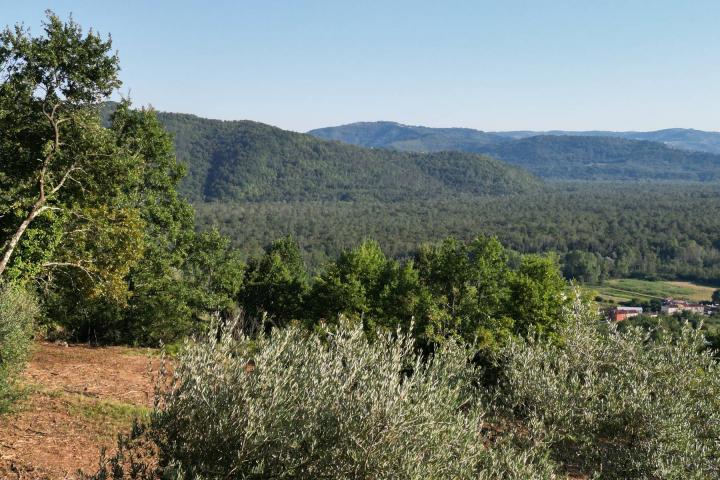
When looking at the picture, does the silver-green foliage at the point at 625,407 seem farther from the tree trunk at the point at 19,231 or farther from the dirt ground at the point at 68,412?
the tree trunk at the point at 19,231

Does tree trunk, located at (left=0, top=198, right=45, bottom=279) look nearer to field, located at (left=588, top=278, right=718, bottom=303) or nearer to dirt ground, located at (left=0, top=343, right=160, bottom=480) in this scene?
dirt ground, located at (left=0, top=343, right=160, bottom=480)

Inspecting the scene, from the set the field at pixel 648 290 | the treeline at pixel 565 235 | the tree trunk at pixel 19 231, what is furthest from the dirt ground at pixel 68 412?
the field at pixel 648 290

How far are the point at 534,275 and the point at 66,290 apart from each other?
2127 centimetres

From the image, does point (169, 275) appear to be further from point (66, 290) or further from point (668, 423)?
point (668, 423)

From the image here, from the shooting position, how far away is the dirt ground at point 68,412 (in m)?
10.4

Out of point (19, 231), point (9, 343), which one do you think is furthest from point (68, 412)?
point (19, 231)

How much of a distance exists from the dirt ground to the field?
96476 millimetres

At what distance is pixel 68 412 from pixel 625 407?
40.2 ft

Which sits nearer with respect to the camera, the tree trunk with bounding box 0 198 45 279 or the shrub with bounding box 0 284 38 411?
the shrub with bounding box 0 284 38 411

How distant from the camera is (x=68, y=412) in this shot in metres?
12.8

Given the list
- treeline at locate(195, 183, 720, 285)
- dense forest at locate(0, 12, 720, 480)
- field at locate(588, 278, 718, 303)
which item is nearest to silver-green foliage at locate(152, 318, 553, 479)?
dense forest at locate(0, 12, 720, 480)

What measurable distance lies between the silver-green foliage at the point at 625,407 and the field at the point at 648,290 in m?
93.2

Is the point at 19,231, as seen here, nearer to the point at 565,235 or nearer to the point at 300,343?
the point at 300,343

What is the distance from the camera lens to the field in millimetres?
105062
